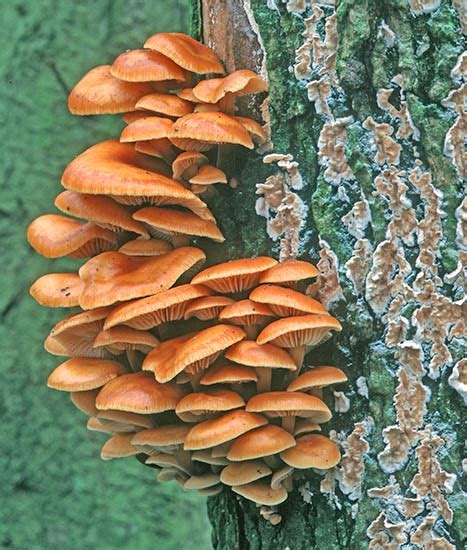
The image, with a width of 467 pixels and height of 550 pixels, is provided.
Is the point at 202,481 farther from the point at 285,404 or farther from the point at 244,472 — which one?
the point at 285,404

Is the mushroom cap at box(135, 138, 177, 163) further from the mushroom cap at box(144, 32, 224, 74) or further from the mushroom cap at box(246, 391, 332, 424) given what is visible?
the mushroom cap at box(246, 391, 332, 424)

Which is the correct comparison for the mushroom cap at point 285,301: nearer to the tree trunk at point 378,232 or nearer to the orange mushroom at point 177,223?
the tree trunk at point 378,232

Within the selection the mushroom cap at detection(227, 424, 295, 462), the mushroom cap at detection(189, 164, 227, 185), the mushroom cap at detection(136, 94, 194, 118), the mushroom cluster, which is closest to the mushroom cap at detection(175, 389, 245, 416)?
the mushroom cluster

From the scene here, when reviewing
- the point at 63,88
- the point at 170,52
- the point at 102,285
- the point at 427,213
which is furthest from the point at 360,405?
the point at 63,88

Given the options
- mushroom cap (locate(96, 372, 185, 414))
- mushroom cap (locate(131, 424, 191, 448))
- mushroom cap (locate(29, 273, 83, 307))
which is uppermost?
mushroom cap (locate(29, 273, 83, 307))

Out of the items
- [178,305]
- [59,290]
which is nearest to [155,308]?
[178,305]

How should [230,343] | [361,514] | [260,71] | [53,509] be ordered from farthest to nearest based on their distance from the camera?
[53,509] → [260,71] → [361,514] → [230,343]

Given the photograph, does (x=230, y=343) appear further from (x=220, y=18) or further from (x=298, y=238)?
(x=220, y=18)
